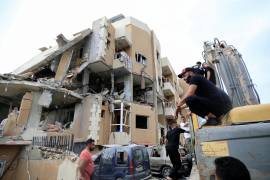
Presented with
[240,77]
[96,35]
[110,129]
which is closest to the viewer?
[240,77]

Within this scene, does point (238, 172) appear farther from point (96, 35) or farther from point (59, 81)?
point (96, 35)

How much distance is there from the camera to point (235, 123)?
2.46 meters

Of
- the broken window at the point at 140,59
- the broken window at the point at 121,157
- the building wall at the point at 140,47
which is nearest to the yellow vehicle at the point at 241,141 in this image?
the broken window at the point at 121,157

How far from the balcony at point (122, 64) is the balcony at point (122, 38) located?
172cm

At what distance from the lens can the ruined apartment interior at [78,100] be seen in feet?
30.0

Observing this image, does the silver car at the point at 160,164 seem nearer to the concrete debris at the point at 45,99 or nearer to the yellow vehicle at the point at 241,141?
the concrete debris at the point at 45,99

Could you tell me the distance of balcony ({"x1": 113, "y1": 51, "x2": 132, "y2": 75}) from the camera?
18.7 m

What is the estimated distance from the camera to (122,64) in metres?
18.6

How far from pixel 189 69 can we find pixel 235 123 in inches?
49.8

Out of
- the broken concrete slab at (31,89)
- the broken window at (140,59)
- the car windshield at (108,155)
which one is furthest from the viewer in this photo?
the broken window at (140,59)

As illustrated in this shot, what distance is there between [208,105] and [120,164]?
6.07m

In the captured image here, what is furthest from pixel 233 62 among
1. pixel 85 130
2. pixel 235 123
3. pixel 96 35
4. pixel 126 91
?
pixel 96 35

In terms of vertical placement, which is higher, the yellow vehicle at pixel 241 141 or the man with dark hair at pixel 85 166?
the yellow vehicle at pixel 241 141

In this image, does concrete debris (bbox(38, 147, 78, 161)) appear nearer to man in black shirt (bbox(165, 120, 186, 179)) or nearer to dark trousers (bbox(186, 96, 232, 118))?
man in black shirt (bbox(165, 120, 186, 179))
